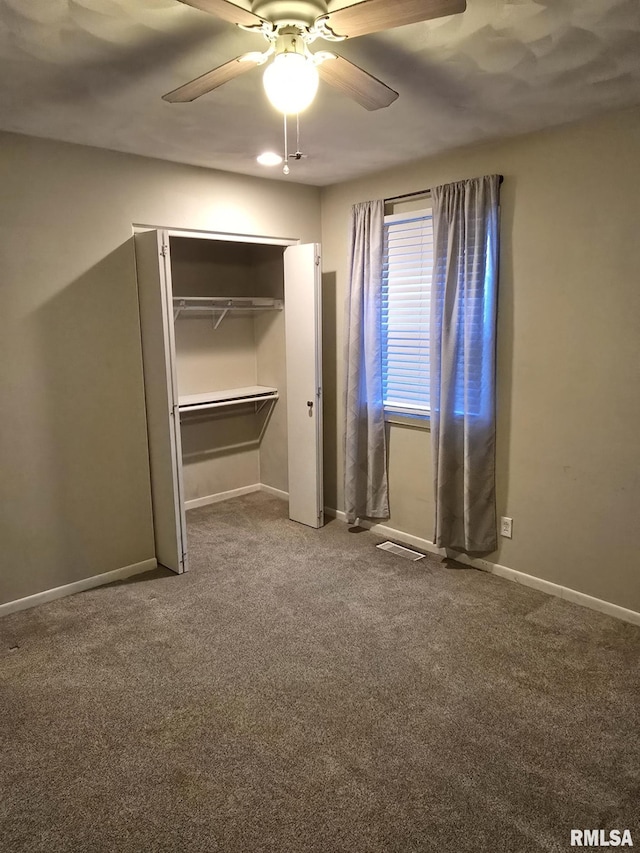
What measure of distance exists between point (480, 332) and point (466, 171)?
975 millimetres

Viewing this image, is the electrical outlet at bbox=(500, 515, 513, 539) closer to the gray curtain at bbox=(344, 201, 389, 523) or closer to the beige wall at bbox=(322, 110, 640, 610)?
the beige wall at bbox=(322, 110, 640, 610)

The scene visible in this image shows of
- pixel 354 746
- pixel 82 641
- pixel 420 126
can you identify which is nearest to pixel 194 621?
pixel 82 641

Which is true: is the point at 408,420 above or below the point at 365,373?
below

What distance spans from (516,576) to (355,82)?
2.80 meters

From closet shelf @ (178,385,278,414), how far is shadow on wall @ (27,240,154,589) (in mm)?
688

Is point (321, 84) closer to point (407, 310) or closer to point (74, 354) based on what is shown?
point (407, 310)

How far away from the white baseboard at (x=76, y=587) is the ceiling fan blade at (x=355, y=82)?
2941 mm

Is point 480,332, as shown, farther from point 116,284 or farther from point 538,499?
point 116,284

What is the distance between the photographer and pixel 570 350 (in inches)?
119

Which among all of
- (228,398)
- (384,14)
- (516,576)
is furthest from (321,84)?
(516,576)

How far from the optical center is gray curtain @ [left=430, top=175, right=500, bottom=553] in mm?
3236

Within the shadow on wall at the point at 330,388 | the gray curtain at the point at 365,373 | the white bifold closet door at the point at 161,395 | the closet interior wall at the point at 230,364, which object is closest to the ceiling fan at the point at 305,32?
the white bifold closet door at the point at 161,395

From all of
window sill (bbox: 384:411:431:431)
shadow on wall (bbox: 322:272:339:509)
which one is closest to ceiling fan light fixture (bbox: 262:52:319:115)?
window sill (bbox: 384:411:431:431)

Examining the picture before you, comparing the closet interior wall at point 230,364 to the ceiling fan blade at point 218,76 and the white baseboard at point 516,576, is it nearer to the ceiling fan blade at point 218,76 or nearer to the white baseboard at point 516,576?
the white baseboard at point 516,576
